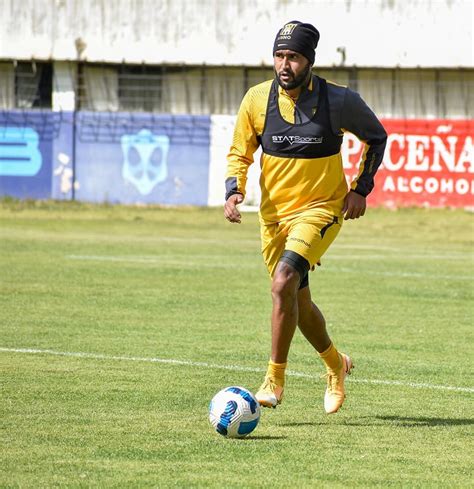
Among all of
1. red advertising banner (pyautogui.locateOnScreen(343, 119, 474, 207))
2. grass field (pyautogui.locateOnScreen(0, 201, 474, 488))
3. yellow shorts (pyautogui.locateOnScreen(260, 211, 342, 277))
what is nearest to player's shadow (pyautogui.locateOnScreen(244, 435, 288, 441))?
grass field (pyautogui.locateOnScreen(0, 201, 474, 488))

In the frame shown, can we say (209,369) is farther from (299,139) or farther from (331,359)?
(299,139)

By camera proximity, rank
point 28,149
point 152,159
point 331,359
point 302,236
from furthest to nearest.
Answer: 1. point 28,149
2. point 152,159
3. point 331,359
4. point 302,236

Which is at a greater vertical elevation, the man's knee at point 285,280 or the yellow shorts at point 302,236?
the yellow shorts at point 302,236

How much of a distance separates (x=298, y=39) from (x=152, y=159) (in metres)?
27.8

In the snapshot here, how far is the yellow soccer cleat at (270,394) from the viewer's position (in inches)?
335

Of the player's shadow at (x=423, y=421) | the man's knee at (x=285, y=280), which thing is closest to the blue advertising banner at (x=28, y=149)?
the man's knee at (x=285, y=280)

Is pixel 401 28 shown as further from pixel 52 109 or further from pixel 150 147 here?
pixel 52 109

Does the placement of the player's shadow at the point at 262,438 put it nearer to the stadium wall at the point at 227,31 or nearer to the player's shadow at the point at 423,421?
the player's shadow at the point at 423,421

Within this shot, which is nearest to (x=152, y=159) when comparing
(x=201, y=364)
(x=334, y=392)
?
(x=201, y=364)

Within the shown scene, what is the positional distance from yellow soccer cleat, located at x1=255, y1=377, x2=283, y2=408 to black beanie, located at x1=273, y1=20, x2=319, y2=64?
208cm

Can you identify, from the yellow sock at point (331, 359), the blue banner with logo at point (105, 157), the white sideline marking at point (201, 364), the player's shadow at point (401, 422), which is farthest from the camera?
the blue banner with logo at point (105, 157)

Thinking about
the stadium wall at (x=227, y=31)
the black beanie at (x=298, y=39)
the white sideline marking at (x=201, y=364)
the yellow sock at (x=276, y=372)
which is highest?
the stadium wall at (x=227, y=31)

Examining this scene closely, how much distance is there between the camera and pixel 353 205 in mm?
8867

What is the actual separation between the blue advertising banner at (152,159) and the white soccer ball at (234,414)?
2841 cm
